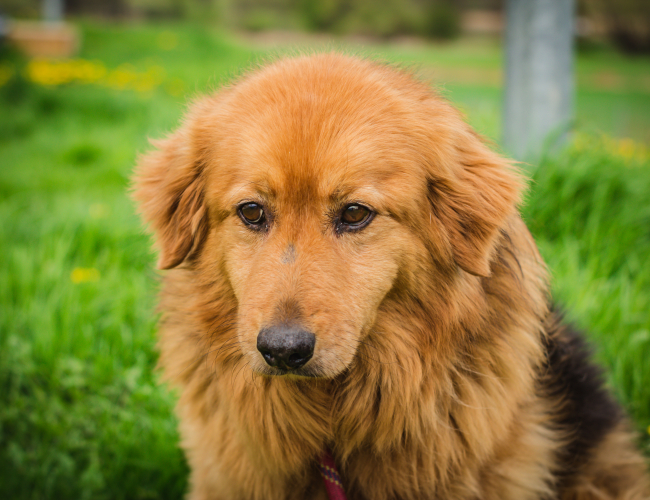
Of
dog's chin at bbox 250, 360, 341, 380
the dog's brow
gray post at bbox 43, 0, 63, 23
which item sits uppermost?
gray post at bbox 43, 0, 63, 23

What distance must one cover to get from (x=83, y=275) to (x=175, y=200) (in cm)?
182

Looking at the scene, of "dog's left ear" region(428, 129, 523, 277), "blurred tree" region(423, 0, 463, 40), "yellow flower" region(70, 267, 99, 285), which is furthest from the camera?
"blurred tree" region(423, 0, 463, 40)

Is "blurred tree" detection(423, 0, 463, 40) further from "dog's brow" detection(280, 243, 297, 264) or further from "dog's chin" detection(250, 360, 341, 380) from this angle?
"dog's chin" detection(250, 360, 341, 380)

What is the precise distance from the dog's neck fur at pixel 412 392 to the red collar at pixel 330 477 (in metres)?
0.04

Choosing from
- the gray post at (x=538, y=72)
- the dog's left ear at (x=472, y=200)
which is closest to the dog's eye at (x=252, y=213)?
the dog's left ear at (x=472, y=200)

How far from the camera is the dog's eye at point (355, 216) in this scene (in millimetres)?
1928

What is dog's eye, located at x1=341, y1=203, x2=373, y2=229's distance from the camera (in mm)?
1928

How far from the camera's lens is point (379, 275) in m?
1.90

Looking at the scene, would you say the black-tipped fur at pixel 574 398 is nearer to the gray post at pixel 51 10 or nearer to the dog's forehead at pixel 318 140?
the dog's forehead at pixel 318 140

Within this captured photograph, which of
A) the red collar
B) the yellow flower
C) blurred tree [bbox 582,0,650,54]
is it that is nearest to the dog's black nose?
the red collar

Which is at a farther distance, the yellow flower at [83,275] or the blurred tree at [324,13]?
the blurred tree at [324,13]

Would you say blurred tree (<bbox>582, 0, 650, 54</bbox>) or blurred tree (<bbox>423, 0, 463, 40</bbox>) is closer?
blurred tree (<bbox>582, 0, 650, 54</bbox>)

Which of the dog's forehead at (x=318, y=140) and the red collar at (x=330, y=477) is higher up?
the dog's forehead at (x=318, y=140)

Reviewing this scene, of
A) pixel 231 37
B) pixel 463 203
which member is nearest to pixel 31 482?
pixel 463 203
